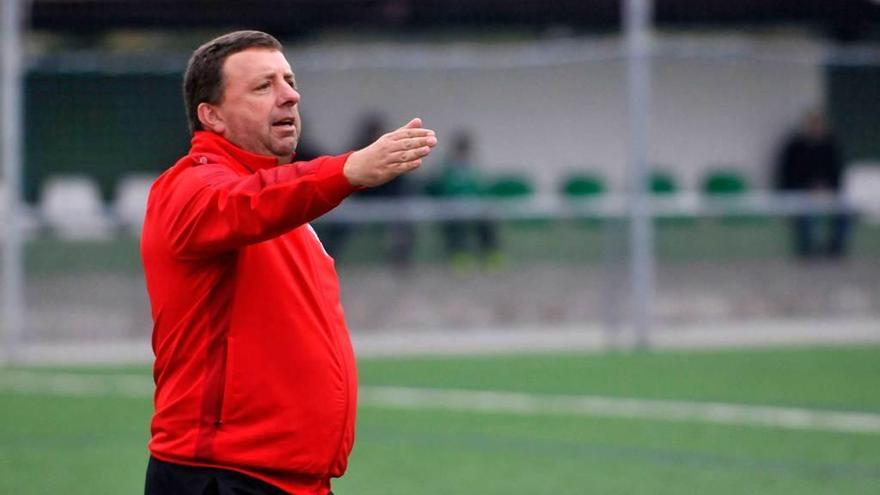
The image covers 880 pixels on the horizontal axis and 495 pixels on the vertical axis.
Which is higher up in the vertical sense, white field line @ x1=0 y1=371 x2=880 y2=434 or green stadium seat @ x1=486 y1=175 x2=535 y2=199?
green stadium seat @ x1=486 y1=175 x2=535 y2=199

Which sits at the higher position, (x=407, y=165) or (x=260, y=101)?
(x=260, y=101)

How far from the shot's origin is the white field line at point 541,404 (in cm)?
1068

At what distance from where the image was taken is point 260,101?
13.7 ft

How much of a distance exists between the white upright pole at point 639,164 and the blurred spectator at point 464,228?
1.22 m

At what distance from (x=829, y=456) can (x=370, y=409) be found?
3.33 meters

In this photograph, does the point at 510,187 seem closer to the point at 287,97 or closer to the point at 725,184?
the point at 725,184

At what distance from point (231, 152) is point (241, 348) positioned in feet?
1.58

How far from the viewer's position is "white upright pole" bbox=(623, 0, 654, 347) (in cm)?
1462

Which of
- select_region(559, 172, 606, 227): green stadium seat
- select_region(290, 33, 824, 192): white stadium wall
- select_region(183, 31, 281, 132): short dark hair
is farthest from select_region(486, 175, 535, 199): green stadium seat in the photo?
select_region(183, 31, 281, 132): short dark hair

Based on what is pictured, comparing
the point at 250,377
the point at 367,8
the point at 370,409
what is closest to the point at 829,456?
the point at 370,409

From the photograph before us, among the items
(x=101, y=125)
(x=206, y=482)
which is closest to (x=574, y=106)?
(x=101, y=125)

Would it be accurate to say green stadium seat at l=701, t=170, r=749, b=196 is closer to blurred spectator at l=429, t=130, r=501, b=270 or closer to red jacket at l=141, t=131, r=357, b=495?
blurred spectator at l=429, t=130, r=501, b=270

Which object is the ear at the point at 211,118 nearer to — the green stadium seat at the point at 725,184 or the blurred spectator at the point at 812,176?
the green stadium seat at the point at 725,184

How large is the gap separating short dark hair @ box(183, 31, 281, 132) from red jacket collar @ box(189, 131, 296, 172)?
0.30 feet
